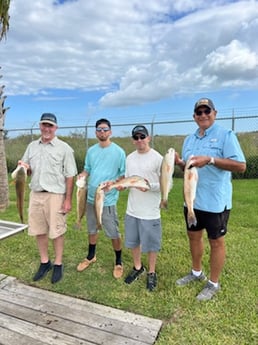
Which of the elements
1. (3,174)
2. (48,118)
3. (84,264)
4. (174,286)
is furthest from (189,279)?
(3,174)

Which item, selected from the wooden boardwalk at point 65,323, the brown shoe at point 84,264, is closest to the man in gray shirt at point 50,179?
the brown shoe at point 84,264

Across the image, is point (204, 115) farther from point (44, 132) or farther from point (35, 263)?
point (35, 263)

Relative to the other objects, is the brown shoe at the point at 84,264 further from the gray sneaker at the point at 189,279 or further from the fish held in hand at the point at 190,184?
the fish held in hand at the point at 190,184

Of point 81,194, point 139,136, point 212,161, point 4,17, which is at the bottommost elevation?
point 81,194

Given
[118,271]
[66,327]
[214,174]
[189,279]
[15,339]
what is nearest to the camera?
[15,339]

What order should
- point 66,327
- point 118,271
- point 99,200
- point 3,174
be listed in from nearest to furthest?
1. point 66,327
2. point 99,200
3. point 118,271
4. point 3,174

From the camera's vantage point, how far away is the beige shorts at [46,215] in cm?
354

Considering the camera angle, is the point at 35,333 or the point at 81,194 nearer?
the point at 35,333

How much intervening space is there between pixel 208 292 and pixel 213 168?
1.31 meters

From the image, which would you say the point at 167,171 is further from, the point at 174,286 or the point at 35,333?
the point at 35,333

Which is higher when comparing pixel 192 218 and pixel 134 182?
pixel 134 182

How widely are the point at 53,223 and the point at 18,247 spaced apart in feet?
5.07

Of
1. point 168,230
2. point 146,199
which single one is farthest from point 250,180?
point 146,199

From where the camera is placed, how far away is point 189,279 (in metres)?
3.59
